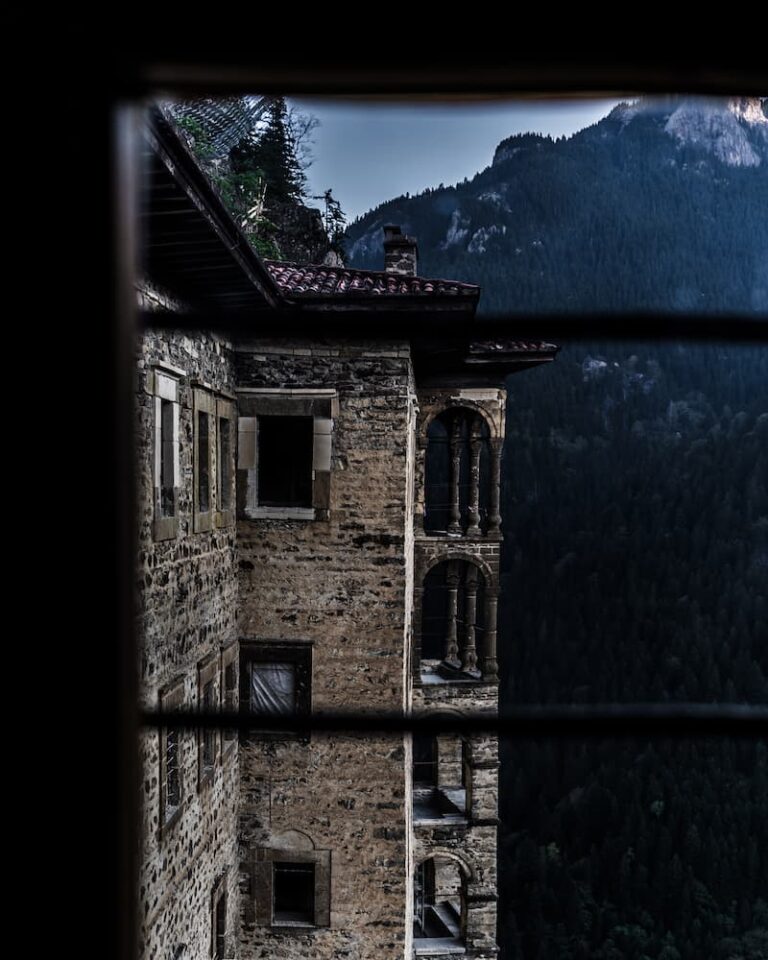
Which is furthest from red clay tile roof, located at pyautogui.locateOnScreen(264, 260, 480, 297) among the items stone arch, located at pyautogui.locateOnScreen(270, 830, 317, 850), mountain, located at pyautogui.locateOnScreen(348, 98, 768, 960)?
mountain, located at pyautogui.locateOnScreen(348, 98, 768, 960)

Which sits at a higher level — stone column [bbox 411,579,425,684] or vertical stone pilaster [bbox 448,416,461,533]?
vertical stone pilaster [bbox 448,416,461,533]

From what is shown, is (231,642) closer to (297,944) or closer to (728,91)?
(297,944)

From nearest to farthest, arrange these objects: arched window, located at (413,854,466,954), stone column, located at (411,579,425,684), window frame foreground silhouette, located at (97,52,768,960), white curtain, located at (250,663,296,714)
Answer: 1. window frame foreground silhouette, located at (97,52,768,960)
2. white curtain, located at (250,663,296,714)
3. stone column, located at (411,579,425,684)
4. arched window, located at (413,854,466,954)

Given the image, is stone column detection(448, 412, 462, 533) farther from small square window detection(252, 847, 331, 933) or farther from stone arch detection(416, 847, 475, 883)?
small square window detection(252, 847, 331, 933)

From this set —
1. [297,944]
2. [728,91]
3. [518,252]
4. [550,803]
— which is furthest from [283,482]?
[518,252]

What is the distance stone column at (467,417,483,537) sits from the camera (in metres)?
16.0

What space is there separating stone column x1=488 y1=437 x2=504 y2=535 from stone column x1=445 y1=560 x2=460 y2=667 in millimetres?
1758

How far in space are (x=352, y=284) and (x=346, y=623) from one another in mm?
3832

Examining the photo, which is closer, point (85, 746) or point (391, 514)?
point (85, 746)

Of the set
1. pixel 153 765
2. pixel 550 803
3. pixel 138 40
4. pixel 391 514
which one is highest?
pixel 138 40

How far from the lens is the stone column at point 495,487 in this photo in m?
15.7

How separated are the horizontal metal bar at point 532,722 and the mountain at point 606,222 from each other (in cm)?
5063

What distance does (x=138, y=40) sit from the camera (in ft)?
3.32

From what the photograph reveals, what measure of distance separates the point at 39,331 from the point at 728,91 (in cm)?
87
